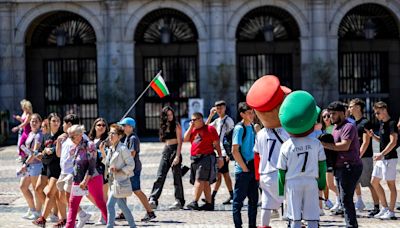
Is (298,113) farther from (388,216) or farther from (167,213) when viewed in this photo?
(167,213)

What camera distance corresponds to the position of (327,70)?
3600cm

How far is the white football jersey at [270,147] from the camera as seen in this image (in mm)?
12031

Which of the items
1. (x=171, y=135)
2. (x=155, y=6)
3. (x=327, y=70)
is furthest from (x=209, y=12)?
(x=171, y=135)

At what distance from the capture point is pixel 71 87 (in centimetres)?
3912

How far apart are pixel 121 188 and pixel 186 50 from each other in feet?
83.2

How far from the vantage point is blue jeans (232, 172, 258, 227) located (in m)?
13.3

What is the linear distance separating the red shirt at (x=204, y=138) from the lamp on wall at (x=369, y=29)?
23.0 m

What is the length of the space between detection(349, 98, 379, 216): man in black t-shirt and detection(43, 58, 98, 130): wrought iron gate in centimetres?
2442

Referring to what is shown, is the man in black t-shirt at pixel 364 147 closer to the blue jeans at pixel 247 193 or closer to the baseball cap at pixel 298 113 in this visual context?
the blue jeans at pixel 247 193

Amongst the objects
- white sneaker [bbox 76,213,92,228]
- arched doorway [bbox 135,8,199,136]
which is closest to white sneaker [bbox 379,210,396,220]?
white sneaker [bbox 76,213,92,228]

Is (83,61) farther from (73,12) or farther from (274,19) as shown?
(274,19)

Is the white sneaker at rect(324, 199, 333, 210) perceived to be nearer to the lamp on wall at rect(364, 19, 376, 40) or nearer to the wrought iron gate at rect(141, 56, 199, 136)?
the wrought iron gate at rect(141, 56, 199, 136)

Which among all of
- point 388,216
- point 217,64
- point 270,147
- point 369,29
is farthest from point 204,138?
point 369,29

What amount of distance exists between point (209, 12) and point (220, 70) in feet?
7.69
